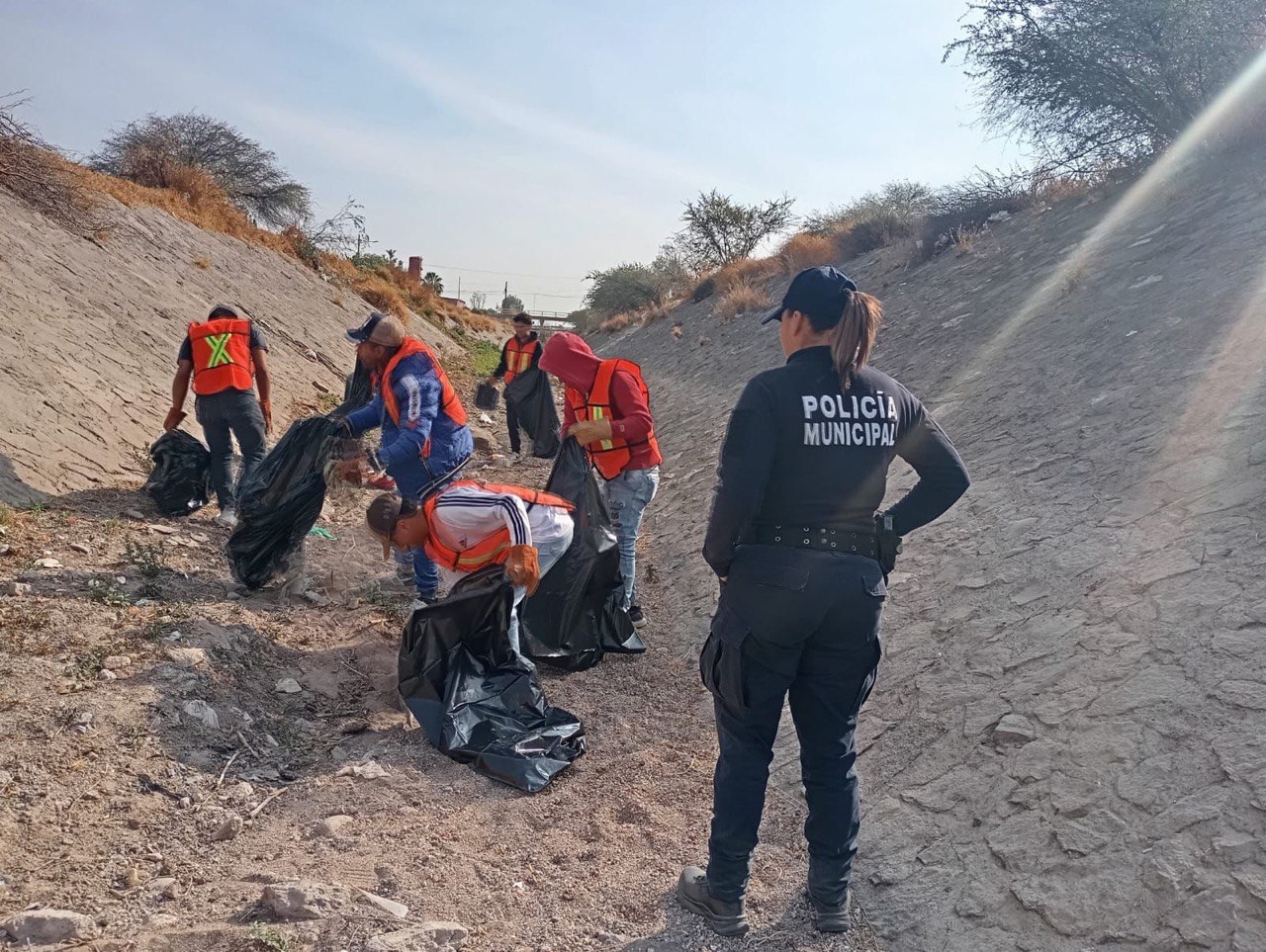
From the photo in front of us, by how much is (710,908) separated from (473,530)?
1.83 metres

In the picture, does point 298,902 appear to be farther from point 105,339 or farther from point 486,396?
point 486,396

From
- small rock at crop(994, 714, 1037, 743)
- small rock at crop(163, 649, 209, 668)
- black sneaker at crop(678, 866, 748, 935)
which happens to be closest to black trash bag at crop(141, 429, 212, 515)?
small rock at crop(163, 649, 209, 668)

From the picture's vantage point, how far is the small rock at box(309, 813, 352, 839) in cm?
308

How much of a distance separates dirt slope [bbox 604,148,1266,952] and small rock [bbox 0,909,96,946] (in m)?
2.27

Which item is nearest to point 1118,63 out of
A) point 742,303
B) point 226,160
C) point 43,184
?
point 742,303

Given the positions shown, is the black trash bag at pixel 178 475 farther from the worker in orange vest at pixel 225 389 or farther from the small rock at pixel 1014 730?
the small rock at pixel 1014 730

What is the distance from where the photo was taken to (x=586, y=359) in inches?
183

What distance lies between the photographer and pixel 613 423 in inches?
179

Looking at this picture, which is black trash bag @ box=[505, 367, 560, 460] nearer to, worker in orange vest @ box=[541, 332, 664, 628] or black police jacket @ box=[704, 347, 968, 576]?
worker in orange vest @ box=[541, 332, 664, 628]

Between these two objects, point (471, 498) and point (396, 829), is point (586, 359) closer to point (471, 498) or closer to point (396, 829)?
point (471, 498)

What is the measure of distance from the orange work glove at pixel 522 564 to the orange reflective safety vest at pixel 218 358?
10.5 feet

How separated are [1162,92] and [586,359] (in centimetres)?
1018

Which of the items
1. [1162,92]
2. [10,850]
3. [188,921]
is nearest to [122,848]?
[10,850]

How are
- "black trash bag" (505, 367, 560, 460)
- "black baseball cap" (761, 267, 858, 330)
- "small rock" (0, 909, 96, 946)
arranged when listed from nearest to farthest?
"small rock" (0, 909, 96, 946) → "black baseball cap" (761, 267, 858, 330) → "black trash bag" (505, 367, 560, 460)
